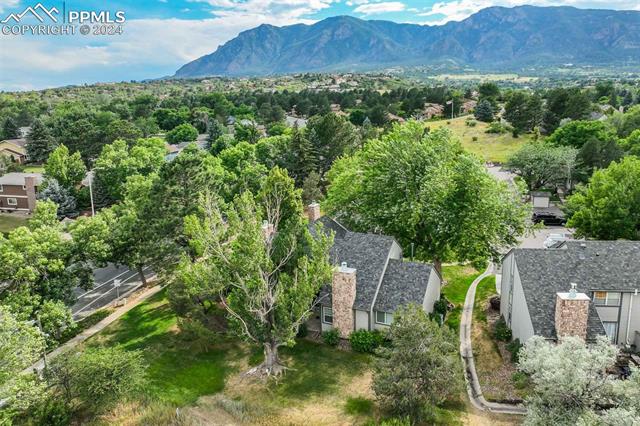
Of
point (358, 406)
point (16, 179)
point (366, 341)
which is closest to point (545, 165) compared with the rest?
point (366, 341)

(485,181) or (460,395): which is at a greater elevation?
(485,181)

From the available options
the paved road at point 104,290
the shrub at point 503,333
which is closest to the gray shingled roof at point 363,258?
the shrub at point 503,333

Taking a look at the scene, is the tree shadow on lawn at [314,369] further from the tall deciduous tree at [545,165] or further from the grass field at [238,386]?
the tall deciduous tree at [545,165]

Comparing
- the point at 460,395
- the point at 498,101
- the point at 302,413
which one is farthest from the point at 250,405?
the point at 498,101

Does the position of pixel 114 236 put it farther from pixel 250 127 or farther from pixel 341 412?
pixel 250 127

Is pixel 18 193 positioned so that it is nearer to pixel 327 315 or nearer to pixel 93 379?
pixel 93 379

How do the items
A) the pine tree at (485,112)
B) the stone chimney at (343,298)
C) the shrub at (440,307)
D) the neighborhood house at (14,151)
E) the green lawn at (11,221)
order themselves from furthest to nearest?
the pine tree at (485,112), the neighborhood house at (14,151), the green lawn at (11,221), the shrub at (440,307), the stone chimney at (343,298)
